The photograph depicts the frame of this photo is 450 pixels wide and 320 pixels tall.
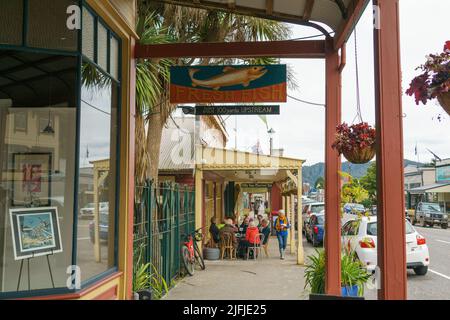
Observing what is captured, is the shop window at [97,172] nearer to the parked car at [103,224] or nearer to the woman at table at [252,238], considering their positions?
the parked car at [103,224]

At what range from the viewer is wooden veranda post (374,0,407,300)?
3.57 m

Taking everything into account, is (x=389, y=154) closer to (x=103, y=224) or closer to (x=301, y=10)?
(x=301, y=10)

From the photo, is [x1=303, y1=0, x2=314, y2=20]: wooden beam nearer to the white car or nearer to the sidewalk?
the sidewalk

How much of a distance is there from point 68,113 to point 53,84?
0.56m

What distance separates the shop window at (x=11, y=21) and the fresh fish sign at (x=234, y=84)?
7.76 feet

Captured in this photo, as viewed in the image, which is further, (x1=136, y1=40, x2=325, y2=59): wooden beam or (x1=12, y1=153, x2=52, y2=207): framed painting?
(x1=136, y1=40, x2=325, y2=59): wooden beam

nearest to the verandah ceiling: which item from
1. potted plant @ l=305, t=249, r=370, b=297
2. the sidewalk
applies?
potted plant @ l=305, t=249, r=370, b=297

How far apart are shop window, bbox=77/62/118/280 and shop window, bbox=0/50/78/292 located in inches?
5.7

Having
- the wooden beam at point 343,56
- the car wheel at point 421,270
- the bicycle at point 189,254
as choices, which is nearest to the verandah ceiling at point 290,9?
the wooden beam at point 343,56

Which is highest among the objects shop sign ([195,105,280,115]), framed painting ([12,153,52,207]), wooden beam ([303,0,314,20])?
wooden beam ([303,0,314,20])

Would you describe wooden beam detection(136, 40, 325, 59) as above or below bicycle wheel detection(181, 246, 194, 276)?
above

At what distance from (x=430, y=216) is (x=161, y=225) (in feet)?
85.4

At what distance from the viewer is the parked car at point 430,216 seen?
98.9ft

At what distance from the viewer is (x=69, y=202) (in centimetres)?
436
